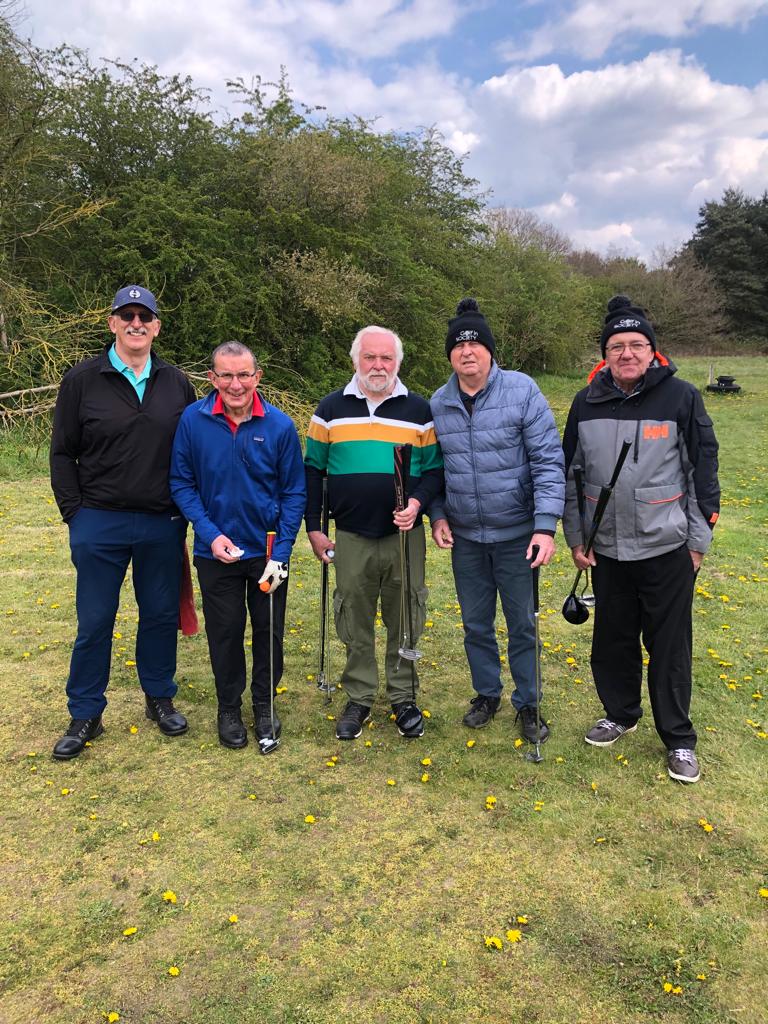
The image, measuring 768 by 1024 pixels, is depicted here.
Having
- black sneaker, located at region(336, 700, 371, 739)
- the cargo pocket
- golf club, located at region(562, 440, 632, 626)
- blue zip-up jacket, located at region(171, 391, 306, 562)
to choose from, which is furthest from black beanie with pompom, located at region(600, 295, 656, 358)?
black sneaker, located at region(336, 700, 371, 739)

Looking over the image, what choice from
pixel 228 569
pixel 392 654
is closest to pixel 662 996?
pixel 392 654

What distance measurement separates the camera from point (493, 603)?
13.3 ft

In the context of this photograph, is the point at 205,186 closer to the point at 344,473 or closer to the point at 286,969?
the point at 344,473

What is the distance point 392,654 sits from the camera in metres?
4.20

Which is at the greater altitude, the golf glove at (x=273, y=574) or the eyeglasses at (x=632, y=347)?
the eyeglasses at (x=632, y=347)

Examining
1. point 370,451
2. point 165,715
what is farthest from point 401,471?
point 165,715

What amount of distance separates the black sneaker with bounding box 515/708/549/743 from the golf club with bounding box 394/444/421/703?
0.71 metres

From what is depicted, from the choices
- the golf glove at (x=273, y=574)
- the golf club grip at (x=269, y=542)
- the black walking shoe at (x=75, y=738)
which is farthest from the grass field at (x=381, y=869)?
the golf club grip at (x=269, y=542)

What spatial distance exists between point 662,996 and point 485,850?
2.93 ft

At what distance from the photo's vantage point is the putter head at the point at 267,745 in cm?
392

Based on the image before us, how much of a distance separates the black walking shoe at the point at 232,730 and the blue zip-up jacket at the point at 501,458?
1.68m

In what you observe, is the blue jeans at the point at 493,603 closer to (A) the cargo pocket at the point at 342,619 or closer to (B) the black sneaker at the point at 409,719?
(B) the black sneaker at the point at 409,719

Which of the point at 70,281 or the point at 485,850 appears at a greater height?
the point at 70,281

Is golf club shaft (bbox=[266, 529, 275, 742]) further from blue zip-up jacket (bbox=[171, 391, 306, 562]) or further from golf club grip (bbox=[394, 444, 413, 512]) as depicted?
golf club grip (bbox=[394, 444, 413, 512])
